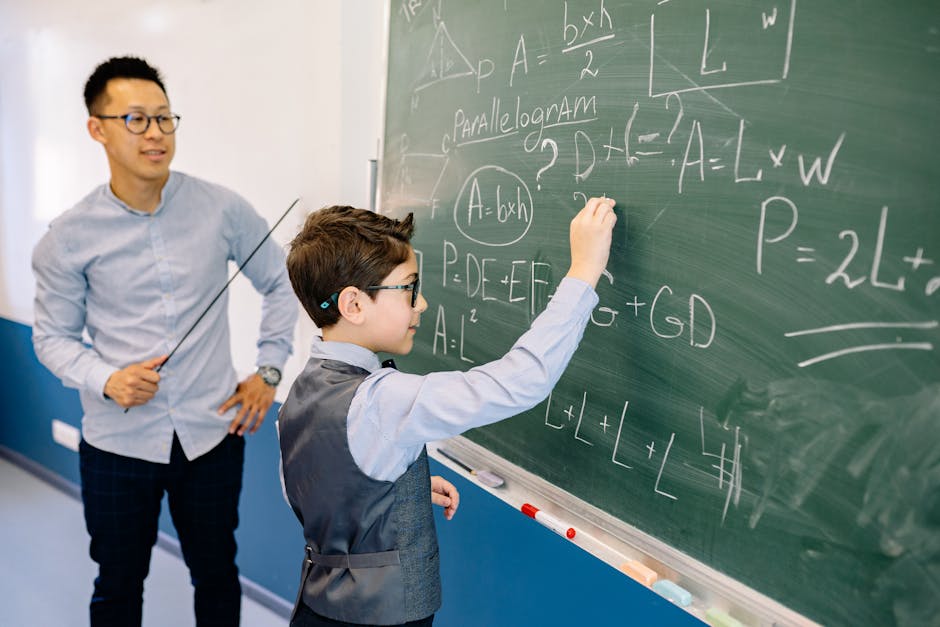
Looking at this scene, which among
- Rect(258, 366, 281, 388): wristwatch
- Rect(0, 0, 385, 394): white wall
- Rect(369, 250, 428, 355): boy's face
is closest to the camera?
Rect(369, 250, 428, 355): boy's face

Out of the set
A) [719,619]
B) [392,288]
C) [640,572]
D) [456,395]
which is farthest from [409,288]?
[719,619]

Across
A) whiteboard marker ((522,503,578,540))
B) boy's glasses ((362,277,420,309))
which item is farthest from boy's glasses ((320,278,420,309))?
whiteboard marker ((522,503,578,540))

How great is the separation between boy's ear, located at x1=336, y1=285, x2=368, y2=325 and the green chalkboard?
0.42 meters

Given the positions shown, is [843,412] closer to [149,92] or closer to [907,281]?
[907,281]

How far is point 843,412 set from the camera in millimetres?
→ 1014

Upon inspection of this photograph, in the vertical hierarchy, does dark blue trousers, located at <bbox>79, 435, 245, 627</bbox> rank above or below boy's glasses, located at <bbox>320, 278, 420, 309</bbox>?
below

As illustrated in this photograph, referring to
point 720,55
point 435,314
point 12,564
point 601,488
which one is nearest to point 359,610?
point 601,488

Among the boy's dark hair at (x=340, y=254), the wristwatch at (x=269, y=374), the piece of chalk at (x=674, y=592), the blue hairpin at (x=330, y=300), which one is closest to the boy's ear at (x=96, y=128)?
the wristwatch at (x=269, y=374)

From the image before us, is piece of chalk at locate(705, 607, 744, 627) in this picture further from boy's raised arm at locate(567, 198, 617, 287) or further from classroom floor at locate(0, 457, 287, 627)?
classroom floor at locate(0, 457, 287, 627)

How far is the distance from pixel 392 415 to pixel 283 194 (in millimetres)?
1634

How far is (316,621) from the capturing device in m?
1.31

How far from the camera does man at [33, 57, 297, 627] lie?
1875 millimetres

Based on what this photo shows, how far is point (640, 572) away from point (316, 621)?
62 cm

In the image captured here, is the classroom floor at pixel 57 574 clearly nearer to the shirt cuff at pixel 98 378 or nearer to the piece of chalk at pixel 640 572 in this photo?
the shirt cuff at pixel 98 378
